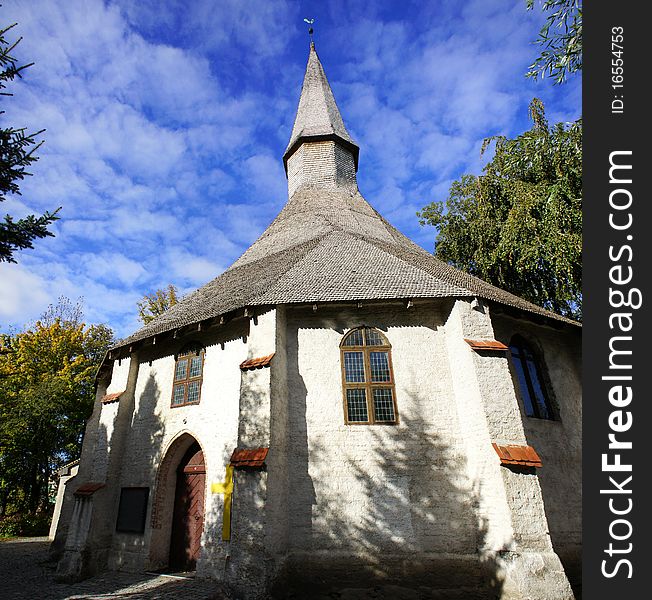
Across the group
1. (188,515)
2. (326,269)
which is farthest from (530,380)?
(188,515)

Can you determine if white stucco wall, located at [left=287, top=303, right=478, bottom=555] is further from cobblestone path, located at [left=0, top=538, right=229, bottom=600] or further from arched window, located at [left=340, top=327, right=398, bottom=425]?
cobblestone path, located at [left=0, top=538, right=229, bottom=600]

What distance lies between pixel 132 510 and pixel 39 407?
15.9 m

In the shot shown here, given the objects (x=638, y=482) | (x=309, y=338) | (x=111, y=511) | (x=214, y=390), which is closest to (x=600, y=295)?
(x=638, y=482)

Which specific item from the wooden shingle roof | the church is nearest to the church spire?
the wooden shingle roof

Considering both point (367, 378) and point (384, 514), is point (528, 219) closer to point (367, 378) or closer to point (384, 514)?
point (367, 378)

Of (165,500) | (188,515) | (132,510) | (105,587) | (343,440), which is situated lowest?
(105,587)

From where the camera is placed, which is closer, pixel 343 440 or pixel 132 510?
pixel 343 440

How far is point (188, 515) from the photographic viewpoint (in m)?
10.0

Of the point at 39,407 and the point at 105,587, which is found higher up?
the point at 39,407

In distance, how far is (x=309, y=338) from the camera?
9.76 m

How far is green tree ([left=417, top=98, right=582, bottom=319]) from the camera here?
45.9ft

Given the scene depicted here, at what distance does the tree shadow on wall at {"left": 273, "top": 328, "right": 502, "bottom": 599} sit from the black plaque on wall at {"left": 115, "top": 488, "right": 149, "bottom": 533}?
433cm

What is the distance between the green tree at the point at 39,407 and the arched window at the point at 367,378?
20.7 meters

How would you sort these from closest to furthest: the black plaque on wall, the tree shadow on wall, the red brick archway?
the tree shadow on wall, the red brick archway, the black plaque on wall
